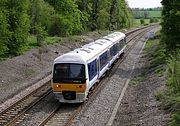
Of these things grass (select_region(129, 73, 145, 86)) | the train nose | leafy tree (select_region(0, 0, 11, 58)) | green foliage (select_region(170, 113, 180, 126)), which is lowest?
grass (select_region(129, 73, 145, 86))

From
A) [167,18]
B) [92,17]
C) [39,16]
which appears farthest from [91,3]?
[167,18]

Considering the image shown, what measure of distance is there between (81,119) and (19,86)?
→ 26.6 ft

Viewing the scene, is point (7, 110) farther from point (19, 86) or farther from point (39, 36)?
point (39, 36)

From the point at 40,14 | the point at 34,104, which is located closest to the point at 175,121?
the point at 34,104

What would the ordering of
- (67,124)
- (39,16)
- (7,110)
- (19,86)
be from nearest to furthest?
1. (67,124)
2. (7,110)
3. (19,86)
4. (39,16)

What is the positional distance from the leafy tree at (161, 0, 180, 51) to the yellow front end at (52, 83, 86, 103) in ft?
42.1

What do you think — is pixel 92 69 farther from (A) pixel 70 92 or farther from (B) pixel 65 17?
(B) pixel 65 17

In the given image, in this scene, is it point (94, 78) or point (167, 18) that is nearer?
point (94, 78)

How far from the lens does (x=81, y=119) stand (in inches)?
655

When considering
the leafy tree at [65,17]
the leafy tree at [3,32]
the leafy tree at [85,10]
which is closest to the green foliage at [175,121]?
the leafy tree at [3,32]

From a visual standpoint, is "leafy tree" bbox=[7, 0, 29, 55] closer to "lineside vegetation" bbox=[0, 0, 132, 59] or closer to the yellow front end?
"lineside vegetation" bbox=[0, 0, 132, 59]

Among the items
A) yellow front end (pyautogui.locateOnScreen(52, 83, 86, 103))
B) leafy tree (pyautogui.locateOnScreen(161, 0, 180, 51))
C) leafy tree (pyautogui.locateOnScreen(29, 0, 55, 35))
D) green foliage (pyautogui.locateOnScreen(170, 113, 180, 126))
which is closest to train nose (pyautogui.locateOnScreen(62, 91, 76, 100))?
yellow front end (pyautogui.locateOnScreen(52, 83, 86, 103))

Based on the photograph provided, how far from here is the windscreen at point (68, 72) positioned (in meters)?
18.8

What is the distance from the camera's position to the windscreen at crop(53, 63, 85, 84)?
61.6 feet
